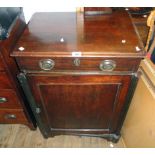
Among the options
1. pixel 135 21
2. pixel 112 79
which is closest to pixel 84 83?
pixel 112 79

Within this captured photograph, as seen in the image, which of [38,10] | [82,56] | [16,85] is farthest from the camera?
Answer: [38,10]

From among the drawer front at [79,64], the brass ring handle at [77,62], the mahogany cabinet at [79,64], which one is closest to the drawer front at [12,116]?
the mahogany cabinet at [79,64]

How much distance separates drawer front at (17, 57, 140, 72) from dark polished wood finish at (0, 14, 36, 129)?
137mm

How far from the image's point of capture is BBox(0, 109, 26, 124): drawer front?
111cm

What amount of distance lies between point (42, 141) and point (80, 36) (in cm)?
90

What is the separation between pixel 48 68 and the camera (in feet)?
2.52

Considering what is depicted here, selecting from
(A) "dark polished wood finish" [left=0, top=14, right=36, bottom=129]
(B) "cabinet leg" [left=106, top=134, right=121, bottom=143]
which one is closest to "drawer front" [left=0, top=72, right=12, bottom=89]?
(A) "dark polished wood finish" [left=0, top=14, right=36, bottom=129]

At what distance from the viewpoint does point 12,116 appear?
115cm

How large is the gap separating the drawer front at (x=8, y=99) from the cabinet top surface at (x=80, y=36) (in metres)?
0.35

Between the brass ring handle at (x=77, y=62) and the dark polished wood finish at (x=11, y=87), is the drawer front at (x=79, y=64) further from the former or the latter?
the dark polished wood finish at (x=11, y=87)

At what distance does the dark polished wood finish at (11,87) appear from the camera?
0.85m
